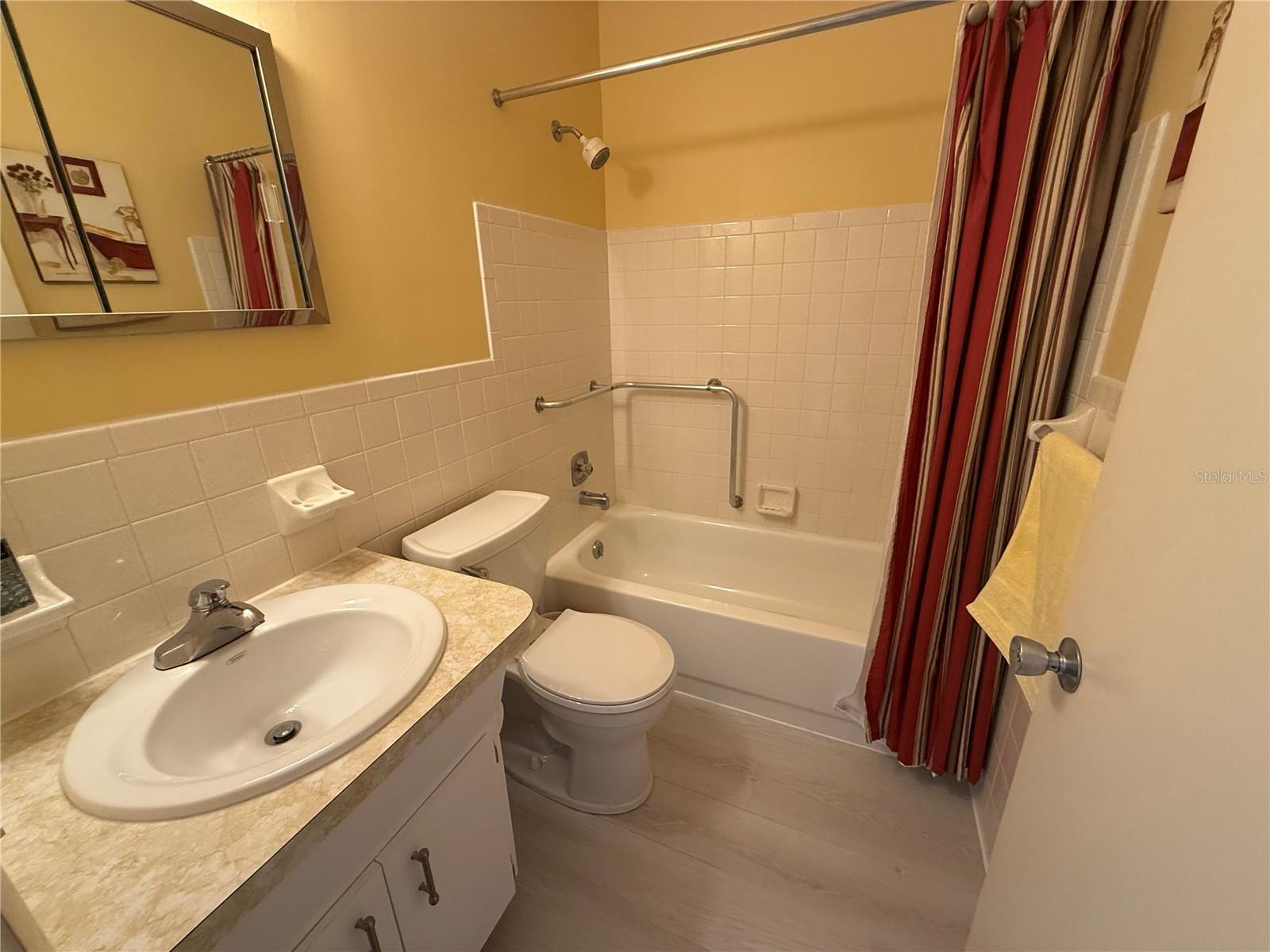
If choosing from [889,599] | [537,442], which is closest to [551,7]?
[537,442]

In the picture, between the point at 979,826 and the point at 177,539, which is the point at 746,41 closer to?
the point at 177,539

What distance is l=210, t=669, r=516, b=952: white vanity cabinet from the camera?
597 millimetres

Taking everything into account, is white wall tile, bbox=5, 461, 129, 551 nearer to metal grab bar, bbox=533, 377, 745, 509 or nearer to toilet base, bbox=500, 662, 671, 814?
toilet base, bbox=500, 662, 671, 814

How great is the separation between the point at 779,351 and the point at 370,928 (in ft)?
6.25

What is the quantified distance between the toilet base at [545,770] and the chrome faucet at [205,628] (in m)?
0.93

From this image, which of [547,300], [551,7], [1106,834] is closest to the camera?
[1106,834]

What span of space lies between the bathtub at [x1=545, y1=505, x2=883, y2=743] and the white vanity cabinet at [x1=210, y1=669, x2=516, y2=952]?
0.82 m

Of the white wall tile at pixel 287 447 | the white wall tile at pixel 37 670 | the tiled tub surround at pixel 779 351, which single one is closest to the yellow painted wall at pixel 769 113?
the tiled tub surround at pixel 779 351

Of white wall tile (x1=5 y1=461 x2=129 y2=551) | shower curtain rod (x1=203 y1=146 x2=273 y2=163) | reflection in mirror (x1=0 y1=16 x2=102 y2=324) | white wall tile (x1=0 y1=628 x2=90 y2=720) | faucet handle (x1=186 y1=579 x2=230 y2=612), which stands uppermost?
shower curtain rod (x1=203 y1=146 x2=273 y2=163)

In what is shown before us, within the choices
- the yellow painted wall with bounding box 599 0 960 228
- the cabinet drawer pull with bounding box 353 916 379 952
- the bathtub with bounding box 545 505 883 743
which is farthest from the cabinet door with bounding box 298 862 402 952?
the yellow painted wall with bounding box 599 0 960 228

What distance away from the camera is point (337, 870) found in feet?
2.16

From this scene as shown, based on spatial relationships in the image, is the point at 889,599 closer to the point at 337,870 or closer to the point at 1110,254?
the point at 1110,254

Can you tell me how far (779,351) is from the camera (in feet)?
6.38

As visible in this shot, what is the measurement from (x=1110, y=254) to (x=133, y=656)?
6.15 feet
